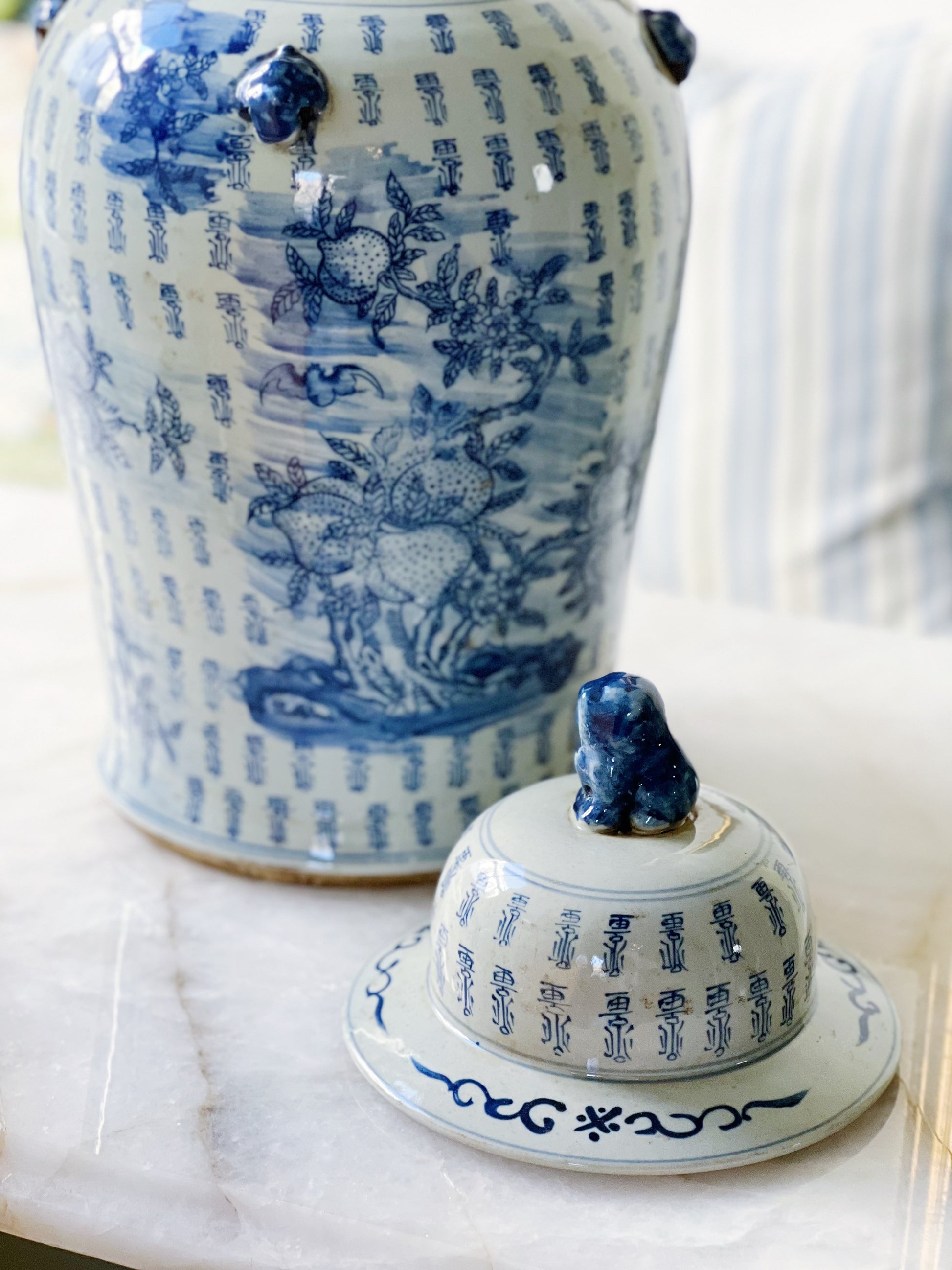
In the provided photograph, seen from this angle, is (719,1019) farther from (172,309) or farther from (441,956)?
(172,309)

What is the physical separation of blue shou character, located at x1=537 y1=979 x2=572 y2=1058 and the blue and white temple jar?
0.15 meters

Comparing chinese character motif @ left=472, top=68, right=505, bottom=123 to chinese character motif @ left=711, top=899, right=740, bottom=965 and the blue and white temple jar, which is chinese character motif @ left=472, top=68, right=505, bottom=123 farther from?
chinese character motif @ left=711, top=899, right=740, bottom=965

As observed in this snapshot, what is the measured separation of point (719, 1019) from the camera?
0.42 m

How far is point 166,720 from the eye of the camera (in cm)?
58

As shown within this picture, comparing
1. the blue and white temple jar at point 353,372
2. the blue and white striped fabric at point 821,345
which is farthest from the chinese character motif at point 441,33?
the blue and white striped fabric at point 821,345

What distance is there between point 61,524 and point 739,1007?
620 mm

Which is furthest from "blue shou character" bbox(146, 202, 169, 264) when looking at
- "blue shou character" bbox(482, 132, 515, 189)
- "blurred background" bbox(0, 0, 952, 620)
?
"blurred background" bbox(0, 0, 952, 620)

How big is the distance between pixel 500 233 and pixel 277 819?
0.23 metres

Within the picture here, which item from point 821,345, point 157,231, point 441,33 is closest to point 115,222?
point 157,231

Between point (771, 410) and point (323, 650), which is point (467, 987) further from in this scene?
point (771, 410)

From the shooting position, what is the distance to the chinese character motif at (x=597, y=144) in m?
0.48

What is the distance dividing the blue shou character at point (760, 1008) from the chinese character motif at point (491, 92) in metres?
0.27

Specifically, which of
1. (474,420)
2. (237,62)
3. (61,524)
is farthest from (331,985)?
(61,524)

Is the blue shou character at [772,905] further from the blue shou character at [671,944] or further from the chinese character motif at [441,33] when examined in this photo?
the chinese character motif at [441,33]
